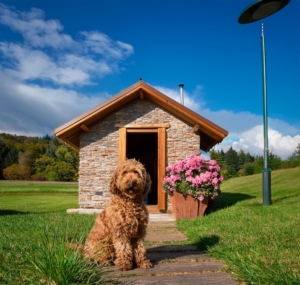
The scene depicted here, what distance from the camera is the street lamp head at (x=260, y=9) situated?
755 cm

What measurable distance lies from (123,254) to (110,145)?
6545mm

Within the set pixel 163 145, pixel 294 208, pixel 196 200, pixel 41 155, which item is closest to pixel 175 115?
pixel 163 145

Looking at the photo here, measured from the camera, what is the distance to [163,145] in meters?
9.76

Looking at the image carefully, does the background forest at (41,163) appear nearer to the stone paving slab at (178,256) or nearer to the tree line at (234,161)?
the tree line at (234,161)

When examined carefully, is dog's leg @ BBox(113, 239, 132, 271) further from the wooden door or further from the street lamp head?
the street lamp head

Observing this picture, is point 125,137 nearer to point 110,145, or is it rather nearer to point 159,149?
point 110,145

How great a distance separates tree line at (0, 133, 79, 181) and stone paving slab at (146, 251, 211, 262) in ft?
106

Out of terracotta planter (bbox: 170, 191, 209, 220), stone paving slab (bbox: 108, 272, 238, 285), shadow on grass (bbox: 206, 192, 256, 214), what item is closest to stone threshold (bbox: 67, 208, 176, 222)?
terracotta planter (bbox: 170, 191, 209, 220)

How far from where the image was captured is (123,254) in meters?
3.62

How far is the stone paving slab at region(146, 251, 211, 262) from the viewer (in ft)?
13.8

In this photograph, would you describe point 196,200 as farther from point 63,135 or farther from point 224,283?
point 224,283

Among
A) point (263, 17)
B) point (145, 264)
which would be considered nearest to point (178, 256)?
point (145, 264)

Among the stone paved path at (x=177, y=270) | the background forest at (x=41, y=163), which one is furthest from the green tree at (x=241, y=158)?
the stone paved path at (x=177, y=270)

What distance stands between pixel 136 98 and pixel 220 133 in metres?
2.95
